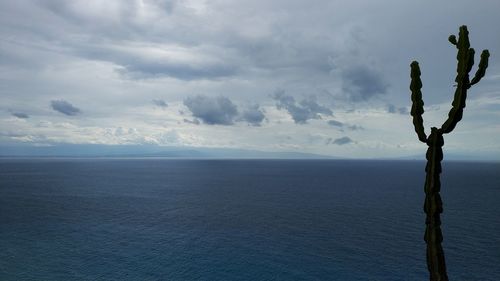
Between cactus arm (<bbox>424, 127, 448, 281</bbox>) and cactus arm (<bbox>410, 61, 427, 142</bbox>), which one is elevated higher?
cactus arm (<bbox>410, 61, 427, 142</bbox>)

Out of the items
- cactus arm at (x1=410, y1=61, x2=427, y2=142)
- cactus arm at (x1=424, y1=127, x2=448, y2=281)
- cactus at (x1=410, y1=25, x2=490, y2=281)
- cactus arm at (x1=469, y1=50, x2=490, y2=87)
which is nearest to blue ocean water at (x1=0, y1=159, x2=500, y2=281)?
cactus arm at (x1=424, y1=127, x2=448, y2=281)

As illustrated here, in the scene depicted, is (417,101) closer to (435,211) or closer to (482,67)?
(482,67)

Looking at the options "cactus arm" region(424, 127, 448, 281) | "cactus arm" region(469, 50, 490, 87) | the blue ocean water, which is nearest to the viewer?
"cactus arm" region(469, 50, 490, 87)

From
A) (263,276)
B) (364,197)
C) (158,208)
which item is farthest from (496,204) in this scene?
(158,208)

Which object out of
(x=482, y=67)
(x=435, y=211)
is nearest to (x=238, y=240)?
(x=435, y=211)

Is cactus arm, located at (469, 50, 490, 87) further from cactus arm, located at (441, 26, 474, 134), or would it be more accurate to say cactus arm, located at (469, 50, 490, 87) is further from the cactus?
cactus arm, located at (441, 26, 474, 134)

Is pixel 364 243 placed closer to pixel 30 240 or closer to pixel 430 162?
pixel 430 162

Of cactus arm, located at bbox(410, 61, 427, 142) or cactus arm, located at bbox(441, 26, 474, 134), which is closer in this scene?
cactus arm, located at bbox(441, 26, 474, 134)
